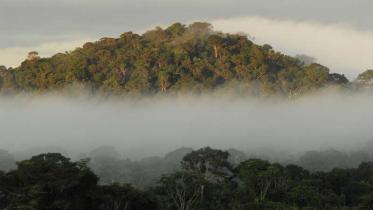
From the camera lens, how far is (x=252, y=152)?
152m

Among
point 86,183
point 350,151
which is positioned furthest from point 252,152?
point 86,183

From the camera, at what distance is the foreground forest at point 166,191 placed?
6166 centimetres

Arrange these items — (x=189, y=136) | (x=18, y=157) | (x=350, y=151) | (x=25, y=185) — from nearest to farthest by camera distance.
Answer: (x=25, y=185)
(x=18, y=157)
(x=350, y=151)
(x=189, y=136)

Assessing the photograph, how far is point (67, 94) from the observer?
19950 cm

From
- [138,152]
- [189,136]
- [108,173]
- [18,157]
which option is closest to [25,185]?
[108,173]

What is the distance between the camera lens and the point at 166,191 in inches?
2699

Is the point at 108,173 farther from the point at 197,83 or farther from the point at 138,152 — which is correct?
the point at 197,83

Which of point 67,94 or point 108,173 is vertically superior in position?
point 67,94

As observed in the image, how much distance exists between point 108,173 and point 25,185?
50.1m

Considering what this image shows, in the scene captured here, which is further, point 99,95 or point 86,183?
point 99,95

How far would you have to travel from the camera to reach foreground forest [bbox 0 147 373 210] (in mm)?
61656

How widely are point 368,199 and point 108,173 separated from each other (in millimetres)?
53872

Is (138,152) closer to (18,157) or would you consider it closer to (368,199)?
(18,157)

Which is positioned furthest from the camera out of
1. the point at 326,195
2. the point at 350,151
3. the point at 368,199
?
the point at 350,151
